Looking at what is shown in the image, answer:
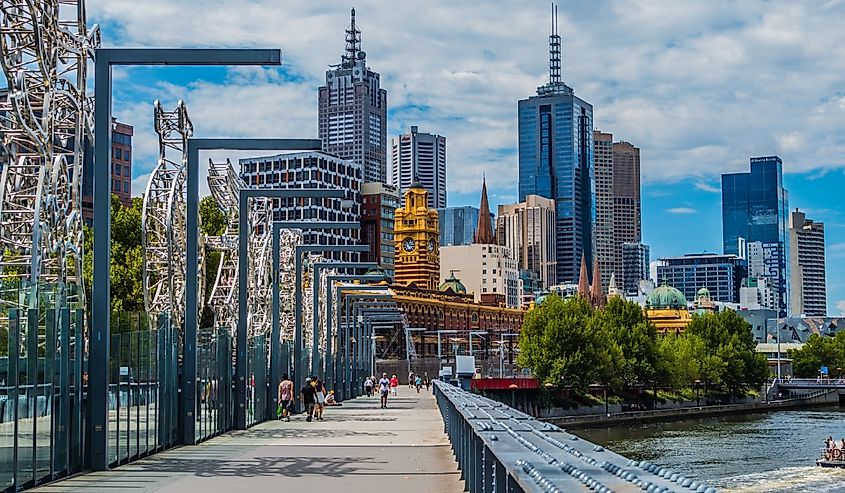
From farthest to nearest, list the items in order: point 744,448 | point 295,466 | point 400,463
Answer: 1. point 744,448
2. point 400,463
3. point 295,466

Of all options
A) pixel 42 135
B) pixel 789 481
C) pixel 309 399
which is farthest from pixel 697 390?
pixel 42 135

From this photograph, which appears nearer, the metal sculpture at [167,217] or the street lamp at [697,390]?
the metal sculpture at [167,217]

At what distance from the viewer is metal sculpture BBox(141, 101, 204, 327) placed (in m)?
36.7

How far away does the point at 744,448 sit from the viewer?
80250mm

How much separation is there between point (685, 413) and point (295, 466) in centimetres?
10569

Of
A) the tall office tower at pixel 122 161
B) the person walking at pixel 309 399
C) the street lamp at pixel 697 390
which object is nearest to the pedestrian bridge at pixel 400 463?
the person walking at pixel 309 399

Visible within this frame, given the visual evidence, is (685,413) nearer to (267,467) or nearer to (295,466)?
(295,466)

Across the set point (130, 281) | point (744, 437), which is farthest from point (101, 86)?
point (744, 437)

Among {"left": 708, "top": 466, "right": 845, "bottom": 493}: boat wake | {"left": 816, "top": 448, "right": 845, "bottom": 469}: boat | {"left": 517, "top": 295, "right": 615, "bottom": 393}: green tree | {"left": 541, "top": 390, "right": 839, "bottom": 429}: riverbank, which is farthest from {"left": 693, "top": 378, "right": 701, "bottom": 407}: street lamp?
{"left": 708, "top": 466, "right": 845, "bottom": 493}: boat wake

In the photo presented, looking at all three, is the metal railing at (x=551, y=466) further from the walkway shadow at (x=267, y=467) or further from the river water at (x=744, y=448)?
the river water at (x=744, y=448)

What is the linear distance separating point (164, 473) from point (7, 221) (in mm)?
9409

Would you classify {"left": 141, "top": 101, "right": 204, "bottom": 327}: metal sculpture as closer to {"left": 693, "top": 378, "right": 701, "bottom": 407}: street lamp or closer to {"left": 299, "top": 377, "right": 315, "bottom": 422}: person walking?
{"left": 299, "top": 377, "right": 315, "bottom": 422}: person walking

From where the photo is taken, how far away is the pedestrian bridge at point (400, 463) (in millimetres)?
7969

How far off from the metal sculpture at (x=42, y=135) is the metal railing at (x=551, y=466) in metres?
13.2
